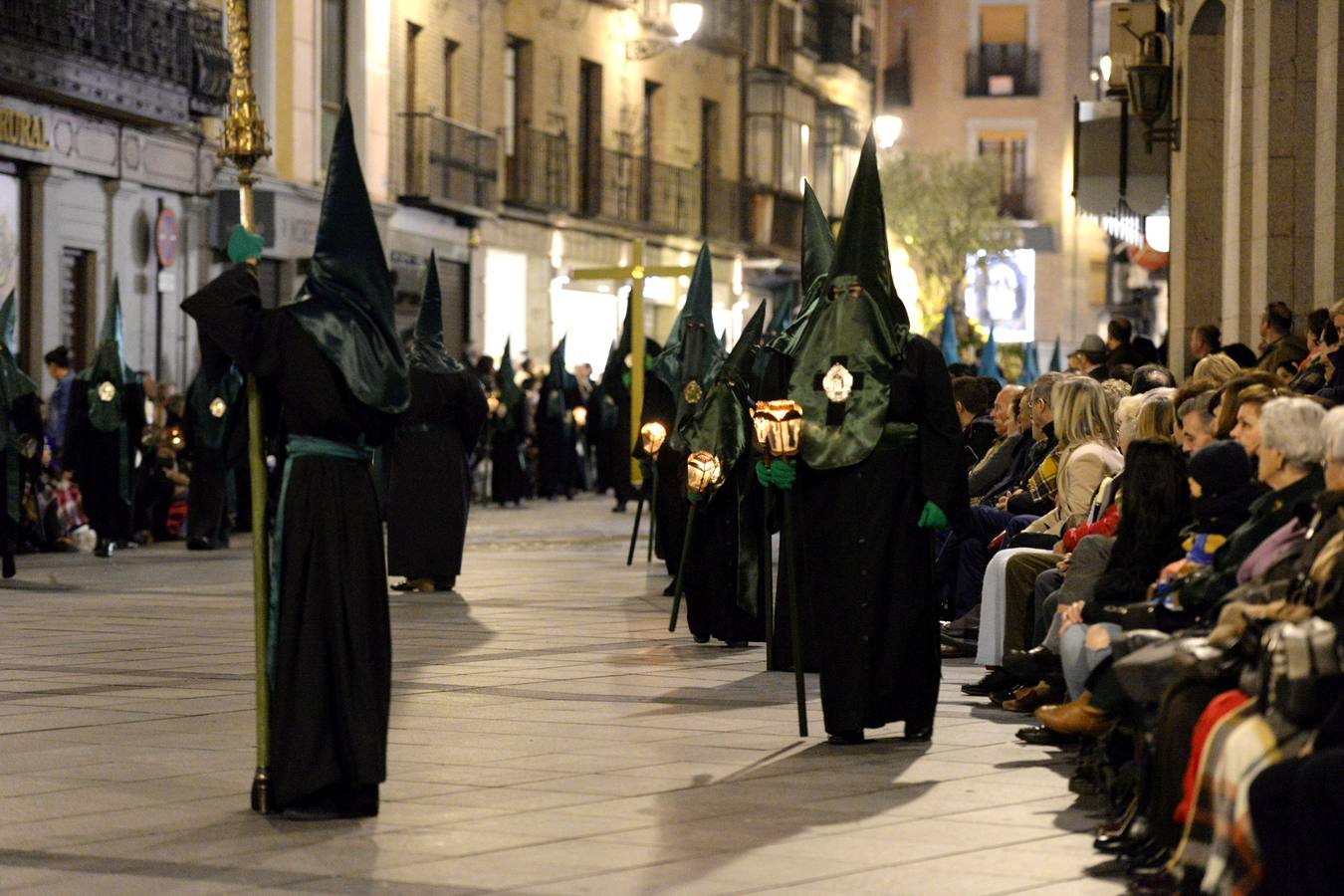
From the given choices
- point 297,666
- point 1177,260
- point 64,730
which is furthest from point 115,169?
point 297,666

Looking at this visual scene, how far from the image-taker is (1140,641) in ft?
26.7

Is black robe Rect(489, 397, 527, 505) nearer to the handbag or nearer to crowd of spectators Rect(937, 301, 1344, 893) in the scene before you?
crowd of spectators Rect(937, 301, 1344, 893)

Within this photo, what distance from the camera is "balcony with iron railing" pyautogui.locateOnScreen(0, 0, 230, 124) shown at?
2662 centimetres

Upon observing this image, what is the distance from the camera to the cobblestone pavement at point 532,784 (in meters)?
7.57

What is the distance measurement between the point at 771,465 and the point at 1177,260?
478 inches

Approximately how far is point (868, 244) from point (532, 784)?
2.88 metres

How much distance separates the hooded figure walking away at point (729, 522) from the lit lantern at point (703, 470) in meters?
0.11

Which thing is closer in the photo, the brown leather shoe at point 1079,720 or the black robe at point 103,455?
the brown leather shoe at point 1079,720

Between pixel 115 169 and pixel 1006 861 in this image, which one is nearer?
pixel 1006 861

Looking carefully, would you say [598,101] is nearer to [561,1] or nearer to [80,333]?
[561,1]

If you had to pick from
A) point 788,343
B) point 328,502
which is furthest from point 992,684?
point 328,502

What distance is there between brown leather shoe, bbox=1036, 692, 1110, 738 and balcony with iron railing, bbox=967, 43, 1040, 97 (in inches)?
2468

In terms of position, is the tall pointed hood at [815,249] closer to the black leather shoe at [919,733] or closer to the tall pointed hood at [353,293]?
the black leather shoe at [919,733]

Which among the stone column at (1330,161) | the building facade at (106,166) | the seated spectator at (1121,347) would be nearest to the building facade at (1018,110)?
the building facade at (106,166)
